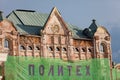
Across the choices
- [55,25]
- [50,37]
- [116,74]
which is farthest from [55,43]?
[116,74]

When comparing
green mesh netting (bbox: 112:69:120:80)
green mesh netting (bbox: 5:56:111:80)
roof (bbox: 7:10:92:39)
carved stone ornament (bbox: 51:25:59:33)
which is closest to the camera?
green mesh netting (bbox: 5:56:111:80)

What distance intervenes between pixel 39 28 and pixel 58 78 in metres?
13.2

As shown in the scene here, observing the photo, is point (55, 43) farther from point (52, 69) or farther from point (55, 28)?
point (52, 69)

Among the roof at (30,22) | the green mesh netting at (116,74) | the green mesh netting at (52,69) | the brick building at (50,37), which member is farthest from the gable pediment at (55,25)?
the green mesh netting at (116,74)

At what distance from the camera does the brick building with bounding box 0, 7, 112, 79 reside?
75812mm

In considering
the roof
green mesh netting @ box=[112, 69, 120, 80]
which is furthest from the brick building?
green mesh netting @ box=[112, 69, 120, 80]

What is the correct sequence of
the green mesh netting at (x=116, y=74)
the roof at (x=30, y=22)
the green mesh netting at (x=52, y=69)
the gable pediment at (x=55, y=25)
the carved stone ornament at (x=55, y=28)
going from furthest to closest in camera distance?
the green mesh netting at (x=116, y=74) < the carved stone ornament at (x=55, y=28) < the gable pediment at (x=55, y=25) < the roof at (x=30, y=22) < the green mesh netting at (x=52, y=69)

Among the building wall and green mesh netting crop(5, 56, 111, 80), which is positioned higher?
the building wall

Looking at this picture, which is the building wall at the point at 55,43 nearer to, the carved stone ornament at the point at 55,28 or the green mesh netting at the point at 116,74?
the carved stone ornament at the point at 55,28

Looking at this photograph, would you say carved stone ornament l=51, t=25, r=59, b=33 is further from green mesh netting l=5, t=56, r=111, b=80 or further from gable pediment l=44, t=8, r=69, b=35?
green mesh netting l=5, t=56, r=111, b=80

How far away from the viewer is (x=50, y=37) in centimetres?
8000

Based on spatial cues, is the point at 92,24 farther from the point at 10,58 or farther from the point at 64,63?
the point at 10,58

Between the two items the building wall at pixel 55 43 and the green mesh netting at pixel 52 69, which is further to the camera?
the building wall at pixel 55 43

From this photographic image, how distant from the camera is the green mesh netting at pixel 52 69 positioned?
66.0 metres
